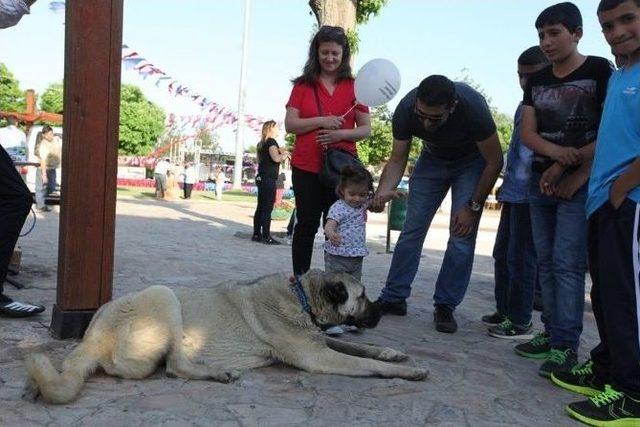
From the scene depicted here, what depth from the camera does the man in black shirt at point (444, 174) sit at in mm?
4234

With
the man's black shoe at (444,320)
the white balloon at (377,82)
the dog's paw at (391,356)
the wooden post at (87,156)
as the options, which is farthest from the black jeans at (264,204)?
the dog's paw at (391,356)

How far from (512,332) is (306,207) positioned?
1781mm

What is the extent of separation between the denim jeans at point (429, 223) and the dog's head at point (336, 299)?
3.88 feet

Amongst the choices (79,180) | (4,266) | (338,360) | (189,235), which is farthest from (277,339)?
(189,235)

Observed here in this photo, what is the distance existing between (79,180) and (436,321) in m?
2.69

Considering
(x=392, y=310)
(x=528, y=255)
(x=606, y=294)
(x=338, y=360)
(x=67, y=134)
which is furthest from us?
(x=392, y=310)

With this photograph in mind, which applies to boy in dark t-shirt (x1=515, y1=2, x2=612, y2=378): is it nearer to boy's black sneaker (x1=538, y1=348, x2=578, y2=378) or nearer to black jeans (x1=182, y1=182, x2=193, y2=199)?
boy's black sneaker (x1=538, y1=348, x2=578, y2=378)

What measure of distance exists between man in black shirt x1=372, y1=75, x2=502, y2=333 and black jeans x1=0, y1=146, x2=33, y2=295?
2420 mm

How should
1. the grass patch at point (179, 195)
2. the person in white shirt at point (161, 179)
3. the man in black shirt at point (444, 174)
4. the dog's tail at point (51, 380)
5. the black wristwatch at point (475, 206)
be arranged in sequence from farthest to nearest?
the grass patch at point (179, 195), the person in white shirt at point (161, 179), the black wristwatch at point (475, 206), the man in black shirt at point (444, 174), the dog's tail at point (51, 380)

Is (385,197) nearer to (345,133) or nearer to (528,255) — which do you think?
(345,133)

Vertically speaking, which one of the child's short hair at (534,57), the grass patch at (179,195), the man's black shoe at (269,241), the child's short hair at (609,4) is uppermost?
the child's short hair at (534,57)

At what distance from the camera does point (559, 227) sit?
3576 millimetres

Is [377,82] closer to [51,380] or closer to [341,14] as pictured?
[51,380]

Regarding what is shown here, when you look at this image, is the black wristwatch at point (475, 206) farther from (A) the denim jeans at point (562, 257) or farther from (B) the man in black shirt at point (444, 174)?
(A) the denim jeans at point (562, 257)
